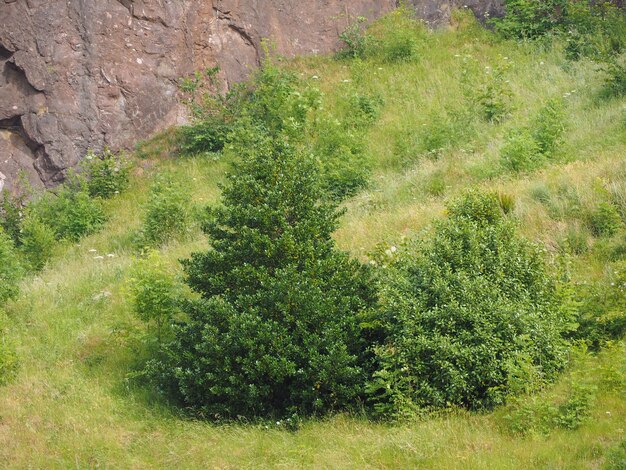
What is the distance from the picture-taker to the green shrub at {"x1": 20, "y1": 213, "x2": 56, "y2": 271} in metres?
17.3

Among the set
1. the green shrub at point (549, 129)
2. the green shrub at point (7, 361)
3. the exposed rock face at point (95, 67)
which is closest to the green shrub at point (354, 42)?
the exposed rock face at point (95, 67)

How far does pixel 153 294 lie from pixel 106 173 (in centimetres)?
957

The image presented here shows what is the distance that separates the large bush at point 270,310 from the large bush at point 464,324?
0.47 metres

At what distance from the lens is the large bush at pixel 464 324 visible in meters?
8.85

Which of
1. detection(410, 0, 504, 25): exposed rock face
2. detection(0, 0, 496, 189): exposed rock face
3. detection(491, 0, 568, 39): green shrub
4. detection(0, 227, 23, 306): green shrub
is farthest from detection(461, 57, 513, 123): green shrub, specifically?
detection(0, 227, 23, 306): green shrub

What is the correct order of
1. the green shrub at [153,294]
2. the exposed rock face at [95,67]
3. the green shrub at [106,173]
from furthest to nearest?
the exposed rock face at [95,67]
the green shrub at [106,173]
the green shrub at [153,294]

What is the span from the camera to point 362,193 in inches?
649

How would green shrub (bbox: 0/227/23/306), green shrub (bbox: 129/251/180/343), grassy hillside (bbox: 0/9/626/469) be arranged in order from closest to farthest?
1. grassy hillside (bbox: 0/9/626/469)
2. green shrub (bbox: 129/251/180/343)
3. green shrub (bbox: 0/227/23/306)

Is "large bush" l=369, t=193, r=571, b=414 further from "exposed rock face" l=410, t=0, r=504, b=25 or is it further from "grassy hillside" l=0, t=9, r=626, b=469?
"exposed rock face" l=410, t=0, r=504, b=25

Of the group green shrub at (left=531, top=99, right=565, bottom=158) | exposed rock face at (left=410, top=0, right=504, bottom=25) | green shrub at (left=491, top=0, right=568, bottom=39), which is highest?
exposed rock face at (left=410, top=0, right=504, bottom=25)

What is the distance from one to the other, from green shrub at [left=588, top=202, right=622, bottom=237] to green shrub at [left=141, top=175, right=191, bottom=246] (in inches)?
300

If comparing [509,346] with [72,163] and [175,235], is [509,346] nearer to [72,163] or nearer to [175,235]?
[175,235]

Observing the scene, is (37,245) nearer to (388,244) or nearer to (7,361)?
(7,361)

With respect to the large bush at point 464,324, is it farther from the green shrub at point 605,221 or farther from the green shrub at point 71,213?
the green shrub at point 71,213
